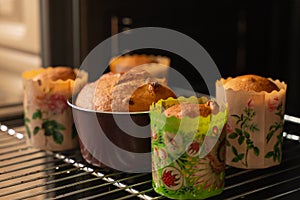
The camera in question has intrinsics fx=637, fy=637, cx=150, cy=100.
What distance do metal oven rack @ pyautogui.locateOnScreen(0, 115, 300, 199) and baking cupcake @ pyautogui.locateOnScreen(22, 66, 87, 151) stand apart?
22mm

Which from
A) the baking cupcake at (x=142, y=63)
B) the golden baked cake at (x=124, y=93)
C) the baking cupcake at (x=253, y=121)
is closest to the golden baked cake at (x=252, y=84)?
the baking cupcake at (x=253, y=121)

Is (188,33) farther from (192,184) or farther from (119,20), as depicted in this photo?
(192,184)

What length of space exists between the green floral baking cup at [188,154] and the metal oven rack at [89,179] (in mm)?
33

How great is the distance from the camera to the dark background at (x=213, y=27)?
1.38 m

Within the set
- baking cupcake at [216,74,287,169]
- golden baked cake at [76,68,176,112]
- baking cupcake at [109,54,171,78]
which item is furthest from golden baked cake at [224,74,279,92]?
baking cupcake at [109,54,171,78]

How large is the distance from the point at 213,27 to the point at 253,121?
40cm

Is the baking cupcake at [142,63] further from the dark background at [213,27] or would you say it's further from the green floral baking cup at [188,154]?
the green floral baking cup at [188,154]

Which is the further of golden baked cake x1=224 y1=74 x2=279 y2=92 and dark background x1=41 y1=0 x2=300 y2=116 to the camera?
dark background x1=41 y1=0 x2=300 y2=116

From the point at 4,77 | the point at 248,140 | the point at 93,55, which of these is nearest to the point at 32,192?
the point at 248,140

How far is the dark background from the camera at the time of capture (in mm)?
1376

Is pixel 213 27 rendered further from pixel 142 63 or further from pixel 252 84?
pixel 252 84

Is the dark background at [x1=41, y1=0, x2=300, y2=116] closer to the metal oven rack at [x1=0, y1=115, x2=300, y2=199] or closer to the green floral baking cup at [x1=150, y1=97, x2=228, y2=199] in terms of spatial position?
the metal oven rack at [x1=0, y1=115, x2=300, y2=199]

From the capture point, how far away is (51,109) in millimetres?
1143

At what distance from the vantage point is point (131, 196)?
3.06 feet
